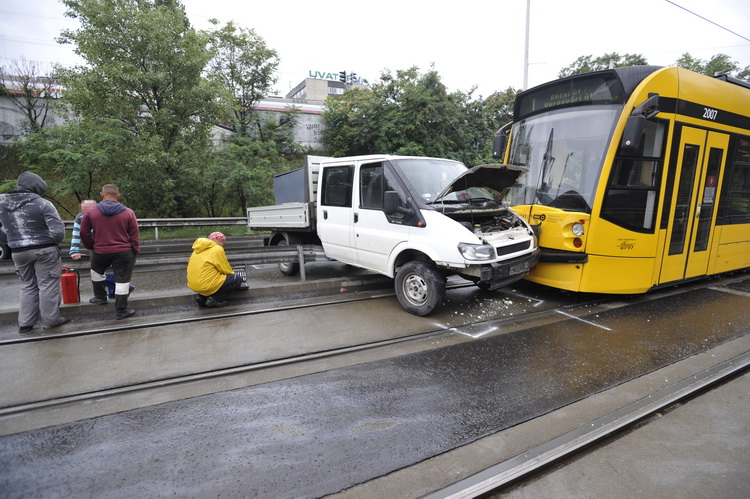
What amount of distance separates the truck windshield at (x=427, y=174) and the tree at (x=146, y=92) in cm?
1132

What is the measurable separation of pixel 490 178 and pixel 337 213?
261 centimetres

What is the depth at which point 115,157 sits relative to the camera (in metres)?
13.8

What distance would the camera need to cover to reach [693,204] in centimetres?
631

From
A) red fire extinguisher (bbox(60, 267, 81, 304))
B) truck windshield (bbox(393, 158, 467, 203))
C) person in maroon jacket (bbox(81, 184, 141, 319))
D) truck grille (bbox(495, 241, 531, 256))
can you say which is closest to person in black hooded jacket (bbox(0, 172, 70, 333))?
person in maroon jacket (bbox(81, 184, 141, 319))

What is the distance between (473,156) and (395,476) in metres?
20.0

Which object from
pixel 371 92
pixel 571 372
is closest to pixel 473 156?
pixel 371 92

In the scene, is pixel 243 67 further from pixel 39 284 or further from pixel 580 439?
pixel 580 439

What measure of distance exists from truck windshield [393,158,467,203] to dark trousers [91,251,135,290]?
4.17 metres

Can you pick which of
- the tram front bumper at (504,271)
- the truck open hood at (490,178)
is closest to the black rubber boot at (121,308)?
the truck open hood at (490,178)

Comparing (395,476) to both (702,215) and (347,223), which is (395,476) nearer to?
(347,223)

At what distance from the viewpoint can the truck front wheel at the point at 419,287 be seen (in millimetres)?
5230

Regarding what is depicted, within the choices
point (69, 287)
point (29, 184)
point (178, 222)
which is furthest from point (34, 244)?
point (178, 222)

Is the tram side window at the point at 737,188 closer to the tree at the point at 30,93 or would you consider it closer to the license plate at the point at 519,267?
the license plate at the point at 519,267

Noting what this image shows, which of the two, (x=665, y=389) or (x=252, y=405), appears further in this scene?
(x=665, y=389)
